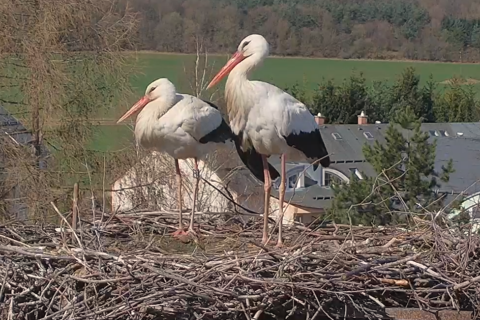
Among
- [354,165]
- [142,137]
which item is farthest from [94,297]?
[354,165]

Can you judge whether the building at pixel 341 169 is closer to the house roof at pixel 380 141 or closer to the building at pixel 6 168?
the house roof at pixel 380 141

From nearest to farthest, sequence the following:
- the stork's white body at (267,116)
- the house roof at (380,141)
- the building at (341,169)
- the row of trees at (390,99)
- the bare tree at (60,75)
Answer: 1. the stork's white body at (267,116)
2. the bare tree at (60,75)
3. the building at (341,169)
4. the house roof at (380,141)
5. the row of trees at (390,99)

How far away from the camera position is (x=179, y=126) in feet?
19.7

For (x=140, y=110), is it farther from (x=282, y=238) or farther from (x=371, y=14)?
(x=371, y=14)

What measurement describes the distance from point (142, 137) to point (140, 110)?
0.43 meters

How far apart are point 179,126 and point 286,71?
19.7 metres

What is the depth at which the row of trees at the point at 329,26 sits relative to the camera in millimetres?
18781

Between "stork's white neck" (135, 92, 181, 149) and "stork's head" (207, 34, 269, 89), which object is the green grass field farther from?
"stork's white neck" (135, 92, 181, 149)

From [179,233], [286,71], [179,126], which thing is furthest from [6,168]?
[286,71]

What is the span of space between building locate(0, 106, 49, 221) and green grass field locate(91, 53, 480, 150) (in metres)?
1.27

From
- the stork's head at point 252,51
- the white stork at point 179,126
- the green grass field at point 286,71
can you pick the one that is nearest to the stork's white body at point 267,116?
the stork's head at point 252,51

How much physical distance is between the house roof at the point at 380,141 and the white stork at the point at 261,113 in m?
12.2

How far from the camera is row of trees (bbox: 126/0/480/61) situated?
18.8 metres

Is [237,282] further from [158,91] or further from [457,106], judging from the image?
[457,106]
